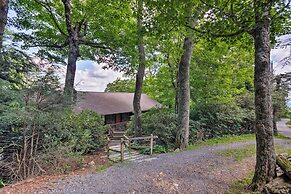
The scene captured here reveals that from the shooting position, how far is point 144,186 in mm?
5324

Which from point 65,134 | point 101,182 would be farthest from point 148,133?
point 101,182

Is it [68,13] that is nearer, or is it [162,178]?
[162,178]

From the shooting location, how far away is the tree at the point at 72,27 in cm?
1155

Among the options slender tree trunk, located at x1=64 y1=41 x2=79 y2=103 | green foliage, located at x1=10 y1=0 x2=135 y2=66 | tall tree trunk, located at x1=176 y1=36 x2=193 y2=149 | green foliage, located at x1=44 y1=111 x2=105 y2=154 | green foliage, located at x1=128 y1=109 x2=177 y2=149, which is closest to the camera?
green foliage, located at x1=44 y1=111 x2=105 y2=154

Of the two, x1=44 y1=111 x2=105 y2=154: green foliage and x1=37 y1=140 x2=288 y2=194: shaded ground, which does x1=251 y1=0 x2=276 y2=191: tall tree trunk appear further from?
x1=44 y1=111 x2=105 y2=154: green foliage

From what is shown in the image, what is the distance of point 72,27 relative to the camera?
1247cm

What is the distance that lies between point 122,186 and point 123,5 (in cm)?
893

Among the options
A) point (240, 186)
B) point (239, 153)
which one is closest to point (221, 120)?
point (239, 153)

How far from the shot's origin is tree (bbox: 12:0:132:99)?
37.9ft

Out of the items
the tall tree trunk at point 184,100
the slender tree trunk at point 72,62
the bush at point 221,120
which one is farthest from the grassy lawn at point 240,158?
the slender tree trunk at point 72,62

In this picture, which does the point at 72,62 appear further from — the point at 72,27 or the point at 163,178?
the point at 163,178

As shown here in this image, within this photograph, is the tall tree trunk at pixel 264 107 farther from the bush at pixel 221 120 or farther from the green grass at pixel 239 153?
the bush at pixel 221 120

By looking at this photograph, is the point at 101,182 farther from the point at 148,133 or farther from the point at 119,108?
the point at 119,108

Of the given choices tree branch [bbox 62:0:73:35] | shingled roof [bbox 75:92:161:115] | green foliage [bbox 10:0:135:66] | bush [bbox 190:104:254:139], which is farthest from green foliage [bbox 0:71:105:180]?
shingled roof [bbox 75:92:161:115]
